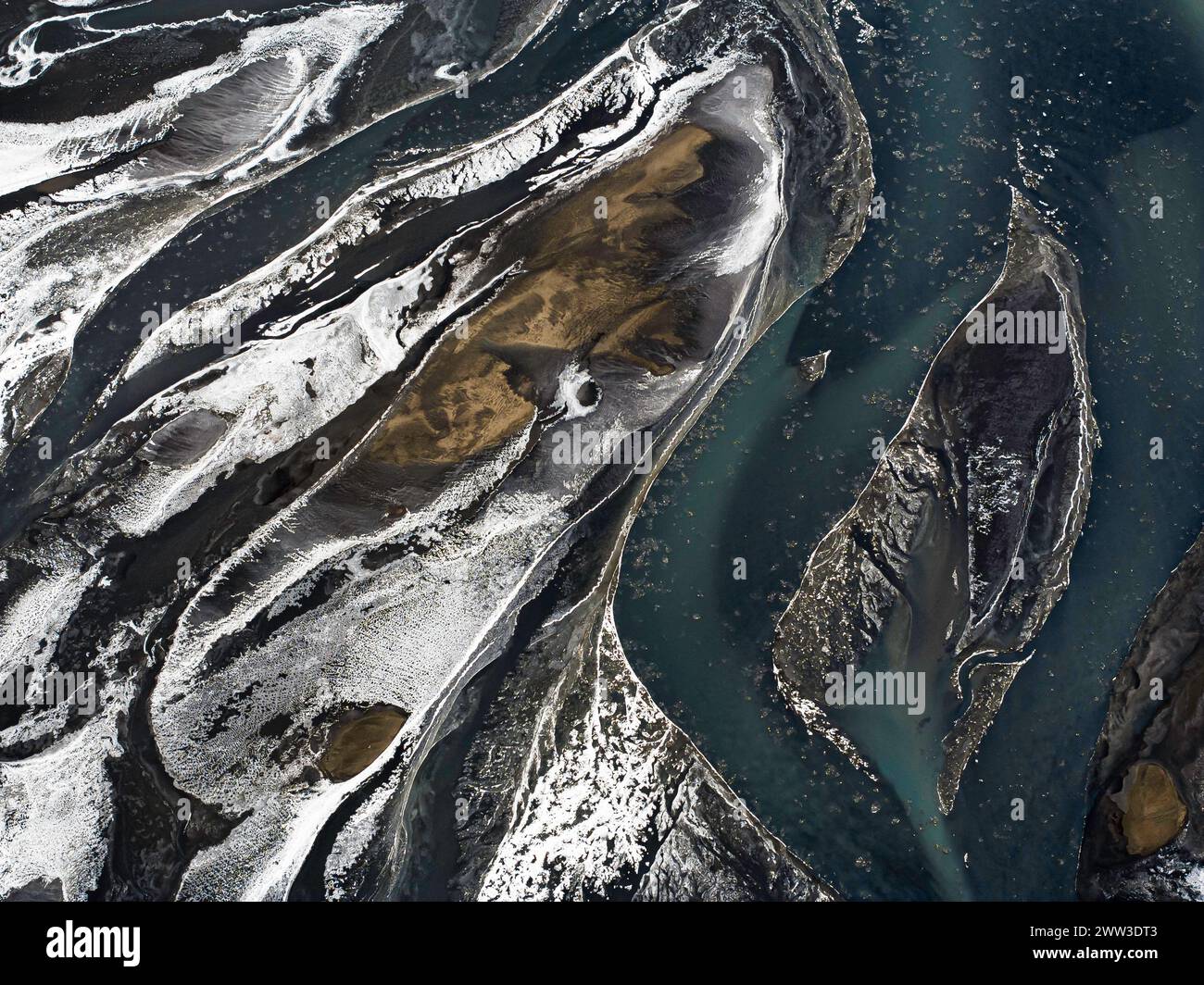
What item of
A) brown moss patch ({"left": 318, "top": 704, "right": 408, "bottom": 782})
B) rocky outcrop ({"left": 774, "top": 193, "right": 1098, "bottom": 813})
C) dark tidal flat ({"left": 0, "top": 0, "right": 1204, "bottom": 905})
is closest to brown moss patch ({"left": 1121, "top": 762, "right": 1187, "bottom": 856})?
dark tidal flat ({"left": 0, "top": 0, "right": 1204, "bottom": 905})

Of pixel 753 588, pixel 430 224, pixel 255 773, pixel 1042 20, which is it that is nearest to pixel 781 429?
pixel 753 588

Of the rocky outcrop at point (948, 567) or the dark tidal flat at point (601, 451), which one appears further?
the rocky outcrop at point (948, 567)

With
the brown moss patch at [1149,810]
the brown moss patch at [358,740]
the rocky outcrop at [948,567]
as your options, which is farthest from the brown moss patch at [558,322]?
the brown moss patch at [1149,810]

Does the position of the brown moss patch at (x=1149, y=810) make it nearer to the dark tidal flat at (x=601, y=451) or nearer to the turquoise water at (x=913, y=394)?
the dark tidal flat at (x=601, y=451)

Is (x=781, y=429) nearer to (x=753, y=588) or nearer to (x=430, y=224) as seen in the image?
(x=753, y=588)

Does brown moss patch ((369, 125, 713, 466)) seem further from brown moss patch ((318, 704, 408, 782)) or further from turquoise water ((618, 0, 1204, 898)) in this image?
brown moss patch ((318, 704, 408, 782))

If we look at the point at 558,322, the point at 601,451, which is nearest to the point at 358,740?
the point at 601,451

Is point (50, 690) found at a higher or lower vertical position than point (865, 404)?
lower
